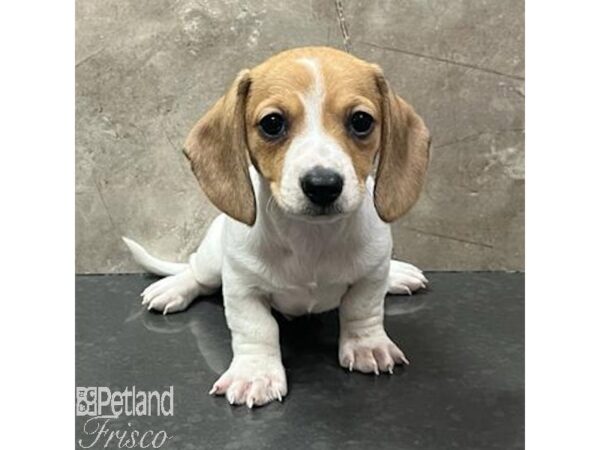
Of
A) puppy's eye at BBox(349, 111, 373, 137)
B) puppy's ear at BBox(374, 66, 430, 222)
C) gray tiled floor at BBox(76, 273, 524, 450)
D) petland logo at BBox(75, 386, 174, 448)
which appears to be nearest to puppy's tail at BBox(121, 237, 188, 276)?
gray tiled floor at BBox(76, 273, 524, 450)

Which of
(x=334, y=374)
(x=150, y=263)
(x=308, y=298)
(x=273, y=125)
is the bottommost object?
(x=150, y=263)

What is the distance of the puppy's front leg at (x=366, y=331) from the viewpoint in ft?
7.70

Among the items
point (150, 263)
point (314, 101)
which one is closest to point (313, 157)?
point (314, 101)

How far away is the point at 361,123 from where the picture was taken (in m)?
2.10

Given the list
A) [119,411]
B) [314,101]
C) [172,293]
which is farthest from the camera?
[172,293]

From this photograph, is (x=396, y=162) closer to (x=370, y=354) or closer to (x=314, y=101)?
(x=314, y=101)

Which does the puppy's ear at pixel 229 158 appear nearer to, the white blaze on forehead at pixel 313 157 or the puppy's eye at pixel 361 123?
the white blaze on forehead at pixel 313 157

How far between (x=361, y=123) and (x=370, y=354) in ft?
2.36

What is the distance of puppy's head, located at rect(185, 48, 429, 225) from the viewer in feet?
6.48

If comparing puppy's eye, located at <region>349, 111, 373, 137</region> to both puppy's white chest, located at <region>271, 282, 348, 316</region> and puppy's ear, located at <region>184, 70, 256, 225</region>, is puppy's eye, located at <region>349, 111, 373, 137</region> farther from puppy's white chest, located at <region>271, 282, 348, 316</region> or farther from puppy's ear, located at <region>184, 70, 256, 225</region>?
puppy's white chest, located at <region>271, 282, 348, 316</region>

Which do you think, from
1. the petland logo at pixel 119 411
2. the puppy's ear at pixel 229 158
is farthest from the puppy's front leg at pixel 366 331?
the petland logo at pixel 119 411

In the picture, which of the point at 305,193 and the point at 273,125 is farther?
the point at 273,125

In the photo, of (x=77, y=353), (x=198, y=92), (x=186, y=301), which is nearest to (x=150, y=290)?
(x=186, y=301)

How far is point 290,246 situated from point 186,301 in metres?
0.76
